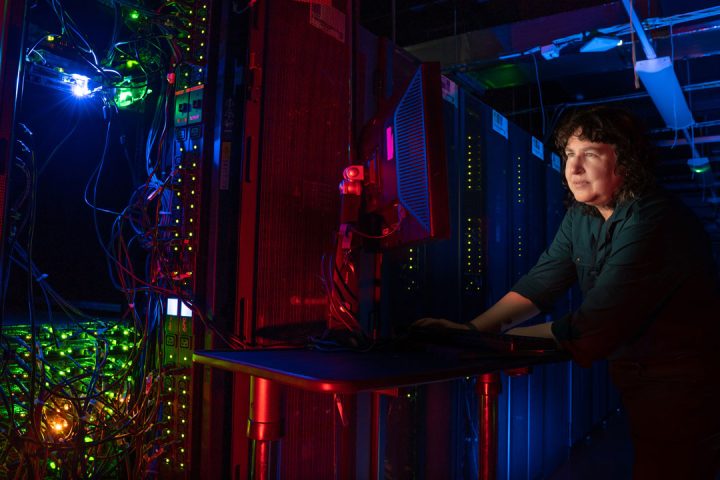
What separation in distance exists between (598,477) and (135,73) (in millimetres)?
3540

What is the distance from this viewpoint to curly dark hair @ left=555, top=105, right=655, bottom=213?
1611mm

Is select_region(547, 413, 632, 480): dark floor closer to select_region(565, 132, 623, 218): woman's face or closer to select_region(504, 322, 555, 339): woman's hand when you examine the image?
select_region(504, 322, 555, 339): woman's hand

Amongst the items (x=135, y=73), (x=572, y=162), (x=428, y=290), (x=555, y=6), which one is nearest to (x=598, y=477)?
(x=428, y=290)

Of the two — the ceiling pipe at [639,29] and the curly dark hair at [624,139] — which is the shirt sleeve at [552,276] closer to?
the curly dark hair at [624,139]

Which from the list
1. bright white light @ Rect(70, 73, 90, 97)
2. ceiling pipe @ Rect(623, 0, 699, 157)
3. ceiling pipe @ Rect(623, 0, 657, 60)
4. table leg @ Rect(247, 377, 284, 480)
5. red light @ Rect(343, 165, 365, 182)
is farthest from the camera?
ceiling pipe @ Rect(623, 0, 699, 157)

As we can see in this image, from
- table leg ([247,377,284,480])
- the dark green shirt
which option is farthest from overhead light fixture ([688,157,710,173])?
table leg ([247,377,284,480])

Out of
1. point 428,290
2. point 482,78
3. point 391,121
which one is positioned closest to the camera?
point 391,121

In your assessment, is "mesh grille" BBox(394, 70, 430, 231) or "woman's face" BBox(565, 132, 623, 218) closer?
"mesh grille" BBox(394, 70, 430, 231)

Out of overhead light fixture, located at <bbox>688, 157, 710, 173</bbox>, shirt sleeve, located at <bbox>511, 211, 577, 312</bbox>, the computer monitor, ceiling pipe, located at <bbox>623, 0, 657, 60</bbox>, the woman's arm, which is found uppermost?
overhead light fixture, located at <bbox>688, 157, 710, 173</bbox>

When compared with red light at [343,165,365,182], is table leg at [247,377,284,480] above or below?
below

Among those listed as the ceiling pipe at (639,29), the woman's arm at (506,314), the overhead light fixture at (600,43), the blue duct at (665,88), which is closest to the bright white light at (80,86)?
the woman's arm at (506,314)

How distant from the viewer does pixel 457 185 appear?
2334 millimetres

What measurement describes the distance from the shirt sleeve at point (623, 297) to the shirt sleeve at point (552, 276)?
1.18 ft

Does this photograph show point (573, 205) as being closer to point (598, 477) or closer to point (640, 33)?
point (640, 33)
